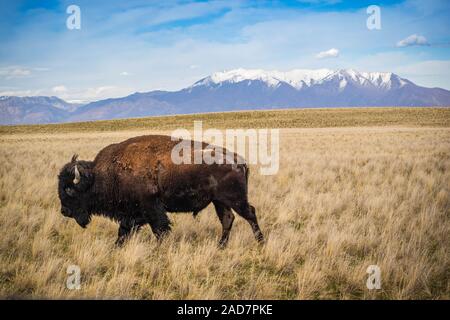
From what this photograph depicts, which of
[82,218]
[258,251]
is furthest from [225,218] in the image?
[82,218]

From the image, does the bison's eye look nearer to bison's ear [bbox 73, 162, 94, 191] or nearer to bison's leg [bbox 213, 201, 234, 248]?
bison's ear [bbox 73, 162, 94, 191]

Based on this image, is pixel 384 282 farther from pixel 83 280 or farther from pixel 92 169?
pixel 92 169

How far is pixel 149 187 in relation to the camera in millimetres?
5168

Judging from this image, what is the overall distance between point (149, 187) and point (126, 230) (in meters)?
0.94

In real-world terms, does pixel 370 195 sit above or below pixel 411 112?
below

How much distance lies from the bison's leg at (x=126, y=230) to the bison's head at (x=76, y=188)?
0.66m

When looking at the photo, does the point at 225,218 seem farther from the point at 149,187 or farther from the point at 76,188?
the point at 76,188

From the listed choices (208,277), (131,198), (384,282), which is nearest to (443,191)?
(384,282)

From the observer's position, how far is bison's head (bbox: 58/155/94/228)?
5.32 metres

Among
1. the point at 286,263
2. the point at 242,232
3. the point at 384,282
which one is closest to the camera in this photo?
the point at 384,282

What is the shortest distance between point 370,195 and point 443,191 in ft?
6.10

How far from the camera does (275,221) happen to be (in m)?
7.15

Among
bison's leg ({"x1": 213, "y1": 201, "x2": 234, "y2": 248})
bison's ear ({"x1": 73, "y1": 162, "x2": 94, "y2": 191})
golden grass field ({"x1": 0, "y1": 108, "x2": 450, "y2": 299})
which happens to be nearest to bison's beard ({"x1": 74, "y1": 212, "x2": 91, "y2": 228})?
golden grass field ({"x1": 0, "y1": 108, "x2": 450, "y2": 299})

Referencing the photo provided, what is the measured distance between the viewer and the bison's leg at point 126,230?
543cm
